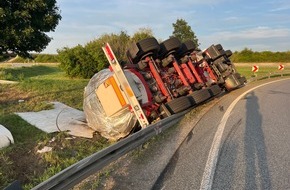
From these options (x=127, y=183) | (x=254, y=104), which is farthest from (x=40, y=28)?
(x=127, y=183)

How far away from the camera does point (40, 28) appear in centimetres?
1174

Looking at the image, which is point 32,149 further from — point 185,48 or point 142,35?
point 142,35

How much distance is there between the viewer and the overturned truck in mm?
7150

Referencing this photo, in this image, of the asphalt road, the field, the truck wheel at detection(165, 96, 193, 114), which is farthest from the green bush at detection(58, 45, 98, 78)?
the truck wheel at detection(165, 96, 193, 114)

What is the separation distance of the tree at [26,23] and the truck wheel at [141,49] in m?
3.72

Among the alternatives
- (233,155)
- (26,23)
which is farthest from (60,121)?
(233,155)

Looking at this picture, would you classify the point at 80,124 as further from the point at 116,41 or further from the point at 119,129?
the point at 116,41

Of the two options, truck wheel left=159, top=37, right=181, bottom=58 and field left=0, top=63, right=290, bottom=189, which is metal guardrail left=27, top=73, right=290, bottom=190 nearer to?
field left=0, top=63, right=290, bottom=189

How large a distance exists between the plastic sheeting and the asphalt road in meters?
1.29

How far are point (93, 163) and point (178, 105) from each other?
4.01 m

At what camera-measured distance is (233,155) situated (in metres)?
5.41

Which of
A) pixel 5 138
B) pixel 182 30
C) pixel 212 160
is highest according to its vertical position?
pixel 182 30

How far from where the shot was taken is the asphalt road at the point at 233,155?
14.2 ft

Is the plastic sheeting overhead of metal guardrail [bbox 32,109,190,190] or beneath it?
overhead
